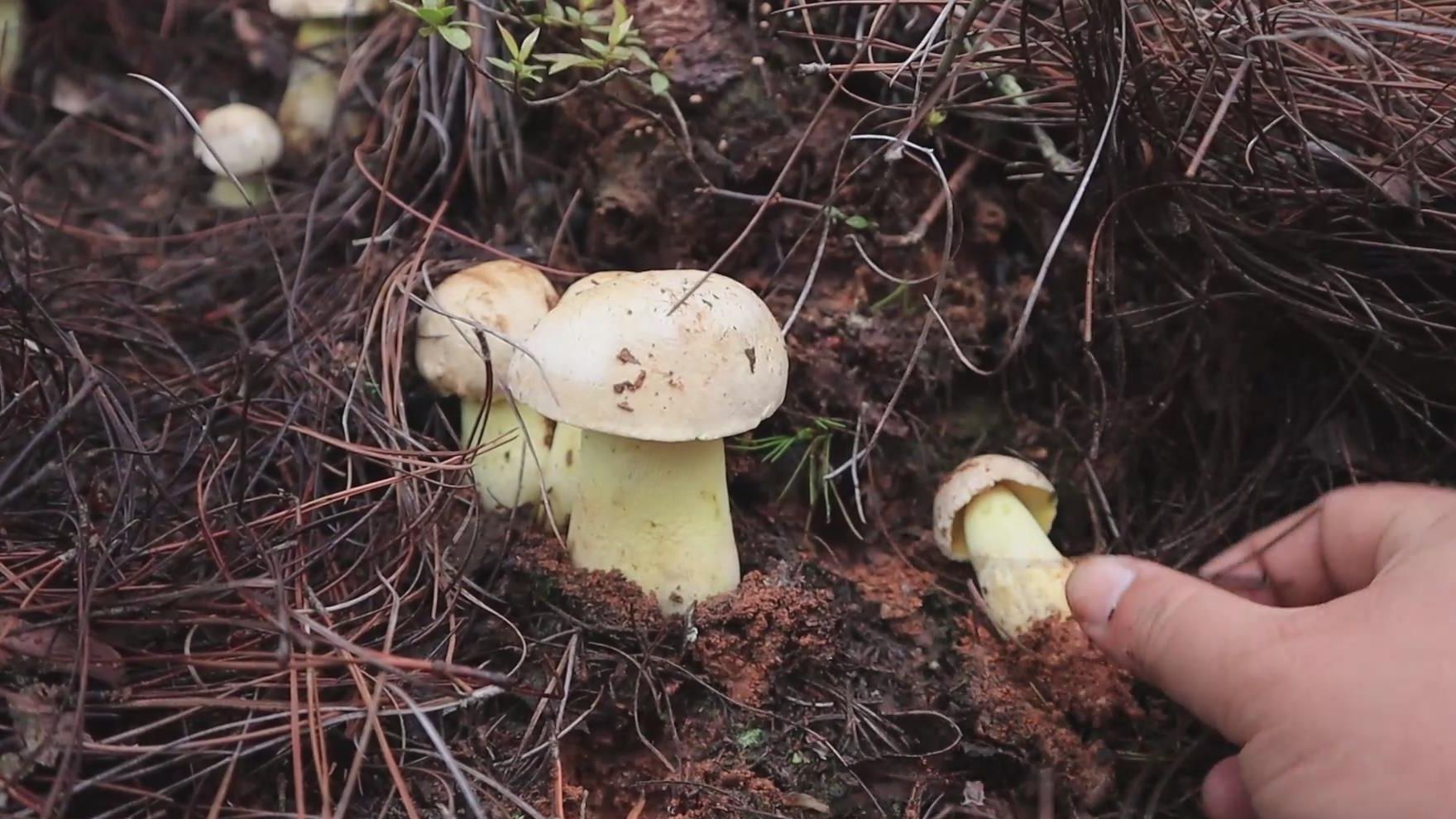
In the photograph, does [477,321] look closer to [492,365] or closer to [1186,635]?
[492,365]

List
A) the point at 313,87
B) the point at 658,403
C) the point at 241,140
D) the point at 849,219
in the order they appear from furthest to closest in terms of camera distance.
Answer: the point at 313,87, the point at 241,140, the point at 849,219, the point at 658,403

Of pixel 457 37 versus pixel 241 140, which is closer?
pixel 457 37

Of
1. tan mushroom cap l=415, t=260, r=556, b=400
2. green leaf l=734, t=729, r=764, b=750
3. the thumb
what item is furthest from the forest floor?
the thumb

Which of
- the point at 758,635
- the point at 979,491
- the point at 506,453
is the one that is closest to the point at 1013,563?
the point at 979,491

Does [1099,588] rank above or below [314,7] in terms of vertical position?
below

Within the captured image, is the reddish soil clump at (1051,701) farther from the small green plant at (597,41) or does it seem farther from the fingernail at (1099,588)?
the small green plant at (597,41)

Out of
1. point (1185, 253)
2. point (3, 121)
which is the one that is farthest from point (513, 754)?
point (3, 121)

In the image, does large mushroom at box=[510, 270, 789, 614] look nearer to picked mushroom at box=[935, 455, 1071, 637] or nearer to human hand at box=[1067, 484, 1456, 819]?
picked mushroom at box=[935, 455, 1071, 637]
